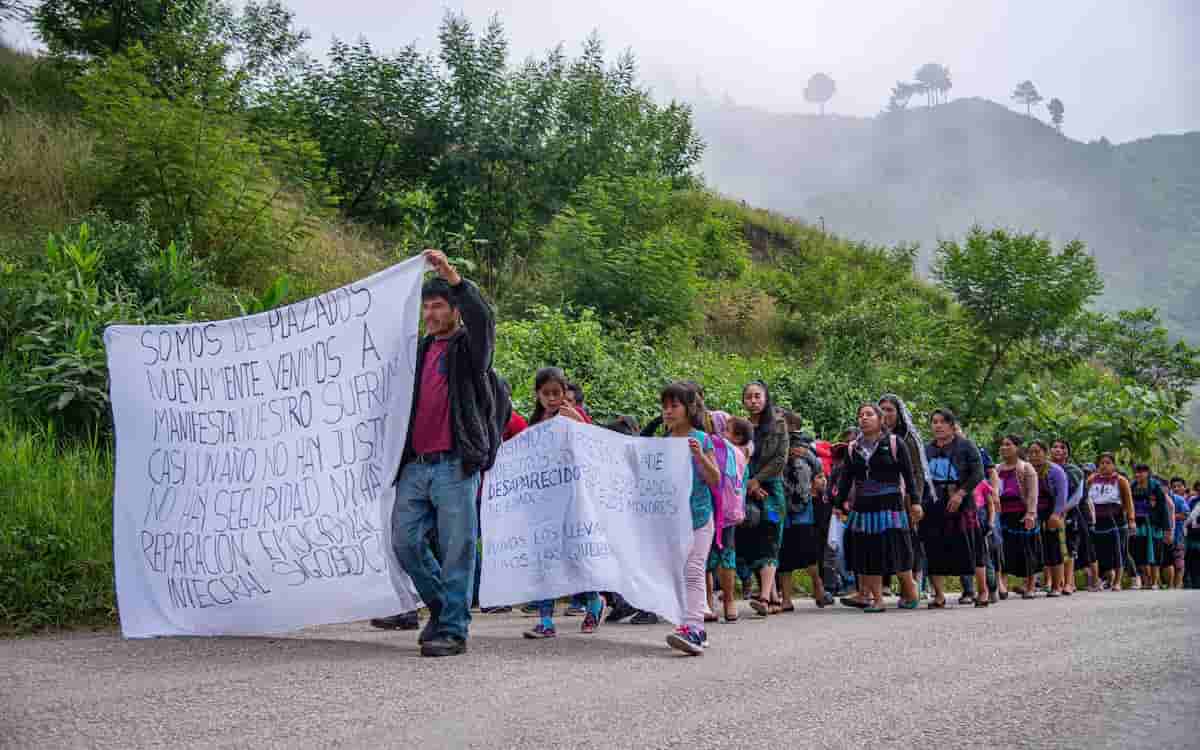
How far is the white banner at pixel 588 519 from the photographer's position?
315 inches

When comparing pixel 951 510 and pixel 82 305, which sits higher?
pixel 82 305

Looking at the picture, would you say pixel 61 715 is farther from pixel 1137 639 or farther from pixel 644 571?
pixel 1137 639

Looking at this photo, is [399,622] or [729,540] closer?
[399,622]

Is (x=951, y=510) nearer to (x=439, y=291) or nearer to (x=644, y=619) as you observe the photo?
(x=644, y=619)

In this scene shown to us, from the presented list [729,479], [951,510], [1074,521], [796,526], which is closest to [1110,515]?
[1074,521]

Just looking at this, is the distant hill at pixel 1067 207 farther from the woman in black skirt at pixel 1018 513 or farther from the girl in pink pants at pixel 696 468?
the girl in pink pants at pixel 696 468

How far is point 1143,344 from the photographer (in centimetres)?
3900

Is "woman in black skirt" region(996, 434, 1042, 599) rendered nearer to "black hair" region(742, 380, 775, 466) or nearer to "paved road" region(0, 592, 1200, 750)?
"black hair" region(742, 380, 775, 466)

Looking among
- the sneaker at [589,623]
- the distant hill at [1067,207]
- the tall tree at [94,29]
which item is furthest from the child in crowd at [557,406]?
the distant hill at [1067,207]

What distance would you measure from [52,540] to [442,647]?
150 inches

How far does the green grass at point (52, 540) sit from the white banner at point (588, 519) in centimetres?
304

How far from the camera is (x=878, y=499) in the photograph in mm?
11719

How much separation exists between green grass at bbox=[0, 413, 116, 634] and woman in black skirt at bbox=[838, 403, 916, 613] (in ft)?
22.9

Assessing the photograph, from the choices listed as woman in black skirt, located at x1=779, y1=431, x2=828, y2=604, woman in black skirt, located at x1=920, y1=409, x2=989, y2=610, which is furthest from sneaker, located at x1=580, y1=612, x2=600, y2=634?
woman in black skirt, located at x1=920, y1=409, x2=989, y2=610
